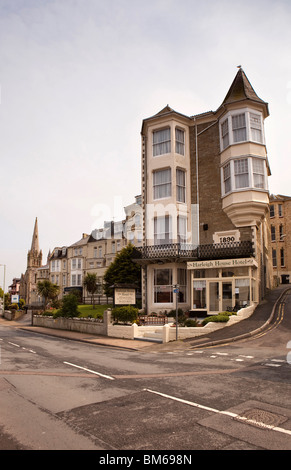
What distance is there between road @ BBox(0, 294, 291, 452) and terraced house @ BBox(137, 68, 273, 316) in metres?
10.8

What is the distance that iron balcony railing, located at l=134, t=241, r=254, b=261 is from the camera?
24.9 m

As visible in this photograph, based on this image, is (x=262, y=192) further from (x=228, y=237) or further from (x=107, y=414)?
(x=107, y=414)

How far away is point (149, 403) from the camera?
7469 mm

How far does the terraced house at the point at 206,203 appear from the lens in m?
24.4

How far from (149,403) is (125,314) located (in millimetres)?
14883

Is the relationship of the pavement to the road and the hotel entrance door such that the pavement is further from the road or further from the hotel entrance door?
the road

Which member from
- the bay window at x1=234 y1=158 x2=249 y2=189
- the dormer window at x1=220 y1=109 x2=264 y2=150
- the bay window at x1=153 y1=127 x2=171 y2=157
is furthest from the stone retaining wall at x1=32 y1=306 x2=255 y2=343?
the bay window at x1=153 y1=127 x2=171 y2=157

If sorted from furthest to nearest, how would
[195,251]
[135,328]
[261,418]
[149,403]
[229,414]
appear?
[195,251] → [135,328] → [149,403] → [229,414] → [261,418]

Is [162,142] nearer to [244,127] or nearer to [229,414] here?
[244,127]

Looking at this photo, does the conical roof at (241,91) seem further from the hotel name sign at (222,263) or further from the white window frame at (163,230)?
the hotel name sign at (222,263)

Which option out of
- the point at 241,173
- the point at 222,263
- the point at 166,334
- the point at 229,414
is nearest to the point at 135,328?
the point at 166,334
